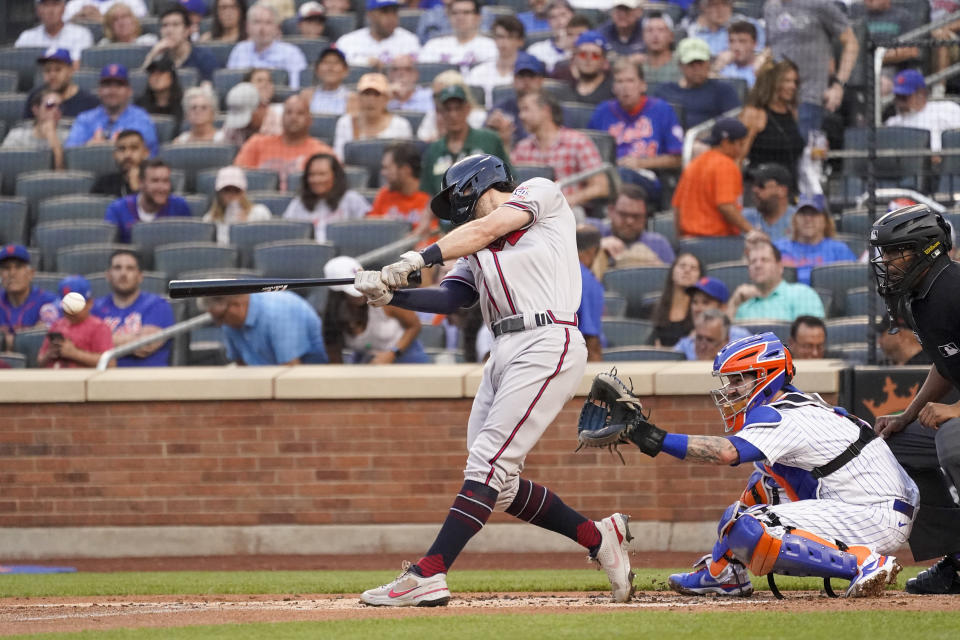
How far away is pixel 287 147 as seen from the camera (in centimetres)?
1132

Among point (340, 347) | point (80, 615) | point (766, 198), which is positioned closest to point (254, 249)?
point (340, 347)

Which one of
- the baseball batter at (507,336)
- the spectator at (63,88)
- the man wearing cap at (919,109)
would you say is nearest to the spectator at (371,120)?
the spectator at (63,88)

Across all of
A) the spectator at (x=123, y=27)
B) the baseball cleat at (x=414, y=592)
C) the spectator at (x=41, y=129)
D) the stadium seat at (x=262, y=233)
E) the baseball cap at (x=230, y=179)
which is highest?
the spectator at (x=123, y=27)

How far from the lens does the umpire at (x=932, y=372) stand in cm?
538

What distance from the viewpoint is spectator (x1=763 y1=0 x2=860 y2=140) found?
33.7ft

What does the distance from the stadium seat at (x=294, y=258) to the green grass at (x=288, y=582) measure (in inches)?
96.9

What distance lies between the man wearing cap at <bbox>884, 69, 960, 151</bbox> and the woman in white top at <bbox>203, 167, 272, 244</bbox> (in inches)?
195

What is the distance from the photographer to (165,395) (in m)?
8.75

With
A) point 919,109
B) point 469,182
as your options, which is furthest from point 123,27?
point 469,182

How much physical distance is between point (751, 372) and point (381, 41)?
840 cm

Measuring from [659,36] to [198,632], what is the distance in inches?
326

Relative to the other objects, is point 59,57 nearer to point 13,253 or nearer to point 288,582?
point 13,253

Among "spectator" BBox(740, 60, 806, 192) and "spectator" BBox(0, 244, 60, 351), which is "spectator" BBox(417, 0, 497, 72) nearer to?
"spectator" BBox(740, 60, 806, 192)

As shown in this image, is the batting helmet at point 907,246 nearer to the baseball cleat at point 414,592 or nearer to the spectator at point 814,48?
the baseball cleat at point 414,592
